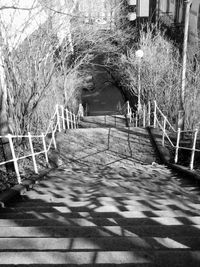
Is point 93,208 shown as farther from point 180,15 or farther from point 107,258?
point 180,15

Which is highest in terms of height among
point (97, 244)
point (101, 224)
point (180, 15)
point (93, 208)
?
point (180, 15)

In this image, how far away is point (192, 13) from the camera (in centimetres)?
1572

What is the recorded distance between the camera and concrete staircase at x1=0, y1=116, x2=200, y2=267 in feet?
6.49

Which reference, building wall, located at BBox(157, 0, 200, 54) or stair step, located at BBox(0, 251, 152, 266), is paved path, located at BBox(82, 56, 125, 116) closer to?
building wall, located at BBox(157, 0, 200, 54)

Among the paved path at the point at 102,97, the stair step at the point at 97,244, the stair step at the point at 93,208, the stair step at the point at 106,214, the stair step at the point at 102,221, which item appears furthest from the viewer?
the paved path at the point at 102,97

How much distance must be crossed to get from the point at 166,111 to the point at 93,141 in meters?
5.31

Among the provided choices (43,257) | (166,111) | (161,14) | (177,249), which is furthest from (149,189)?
(161,14)

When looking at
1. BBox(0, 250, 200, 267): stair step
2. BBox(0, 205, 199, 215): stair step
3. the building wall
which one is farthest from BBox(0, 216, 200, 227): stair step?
the building wall

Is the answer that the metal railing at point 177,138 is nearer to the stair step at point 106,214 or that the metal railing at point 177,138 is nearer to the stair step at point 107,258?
the stair step at point 106,214

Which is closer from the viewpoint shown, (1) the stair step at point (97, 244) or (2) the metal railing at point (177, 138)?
(1) the stair step at point (97, 244)

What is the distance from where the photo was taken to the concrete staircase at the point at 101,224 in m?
1.98

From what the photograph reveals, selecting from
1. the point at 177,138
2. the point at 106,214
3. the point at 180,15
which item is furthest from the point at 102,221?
the point at 180,15

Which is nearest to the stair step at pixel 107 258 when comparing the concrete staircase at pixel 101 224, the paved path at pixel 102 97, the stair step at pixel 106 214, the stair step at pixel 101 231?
the concrete staircase at pixel 101 224

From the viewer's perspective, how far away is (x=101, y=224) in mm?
2789
